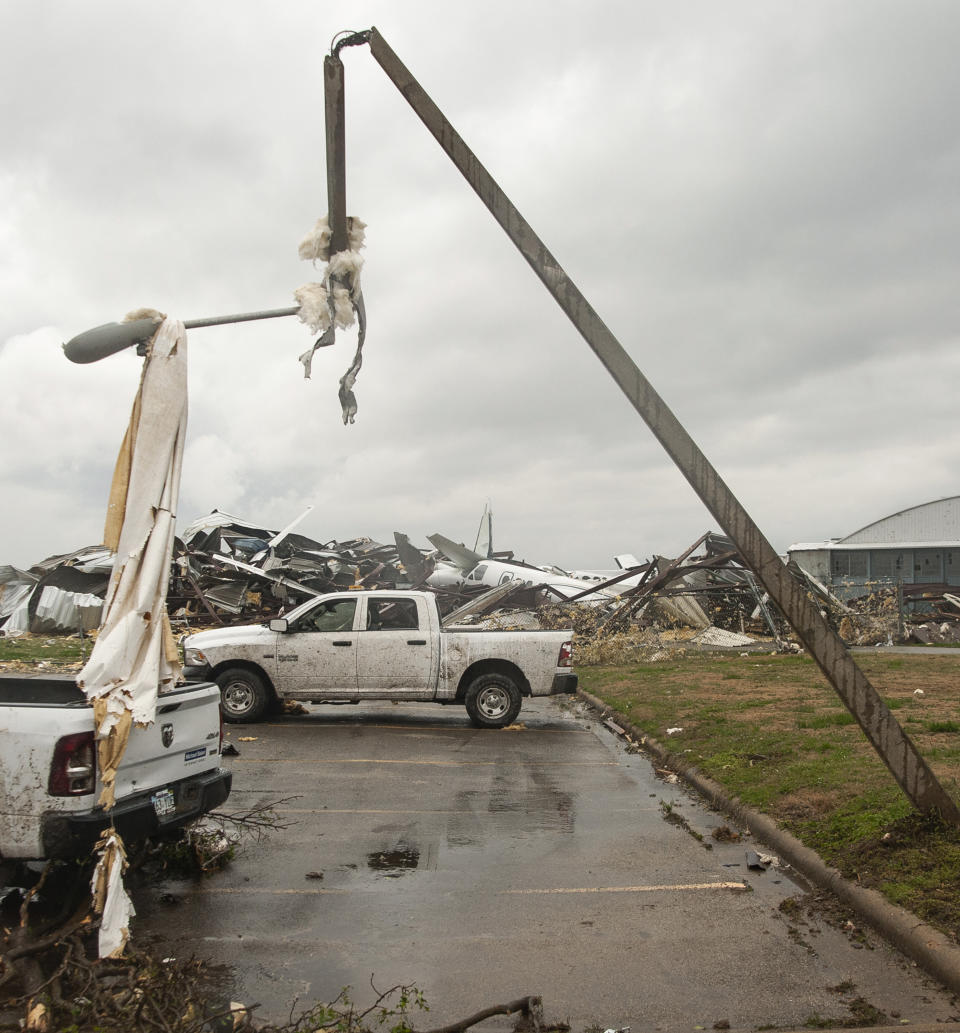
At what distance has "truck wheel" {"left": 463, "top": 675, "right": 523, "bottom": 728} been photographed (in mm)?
12789

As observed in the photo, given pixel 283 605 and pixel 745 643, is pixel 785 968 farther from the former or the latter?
pixel 283 605

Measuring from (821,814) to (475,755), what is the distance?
462 cm

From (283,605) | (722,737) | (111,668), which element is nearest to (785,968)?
(111,668)

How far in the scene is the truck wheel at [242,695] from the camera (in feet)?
42.5

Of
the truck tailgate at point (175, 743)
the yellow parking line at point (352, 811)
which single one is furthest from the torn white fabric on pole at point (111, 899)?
the yellow parking line at point (352, 811)

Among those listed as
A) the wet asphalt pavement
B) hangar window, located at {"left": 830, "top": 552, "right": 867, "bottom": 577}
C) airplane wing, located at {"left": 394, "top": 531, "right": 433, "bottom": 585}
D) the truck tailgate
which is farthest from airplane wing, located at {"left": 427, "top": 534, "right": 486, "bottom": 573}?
the truck tailgate

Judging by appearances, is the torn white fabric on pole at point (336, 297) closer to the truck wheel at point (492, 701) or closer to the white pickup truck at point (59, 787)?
the white pickup truck at point (59, 787)

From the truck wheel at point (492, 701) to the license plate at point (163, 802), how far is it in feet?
24.4

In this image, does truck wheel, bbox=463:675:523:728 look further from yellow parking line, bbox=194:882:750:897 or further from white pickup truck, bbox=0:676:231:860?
white pickup truck, bbox=0:676:231:860

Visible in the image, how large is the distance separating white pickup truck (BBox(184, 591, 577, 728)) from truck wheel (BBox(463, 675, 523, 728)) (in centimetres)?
1

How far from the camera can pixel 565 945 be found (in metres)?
4.86

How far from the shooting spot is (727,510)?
5.28 meters

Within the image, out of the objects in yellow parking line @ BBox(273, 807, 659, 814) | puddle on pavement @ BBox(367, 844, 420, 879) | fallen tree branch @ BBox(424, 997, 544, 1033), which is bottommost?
puddle on pavement @ BBox(367, 844, 420, 879)

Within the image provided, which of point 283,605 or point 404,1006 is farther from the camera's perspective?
point 283,605
